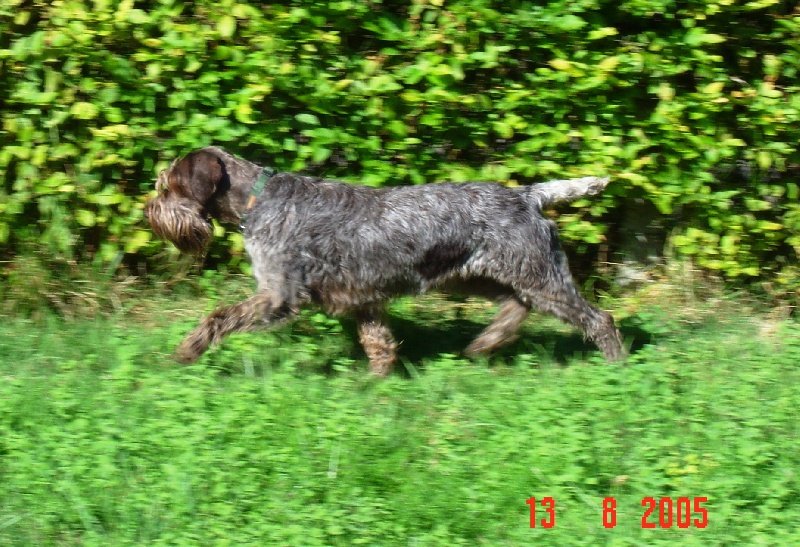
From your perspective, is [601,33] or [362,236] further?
[601,33]

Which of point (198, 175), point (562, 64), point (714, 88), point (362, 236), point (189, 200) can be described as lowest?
point (362, 236)

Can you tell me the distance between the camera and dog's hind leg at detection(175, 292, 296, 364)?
5590 millimetres

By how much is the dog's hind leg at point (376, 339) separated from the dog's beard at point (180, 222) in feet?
3.54

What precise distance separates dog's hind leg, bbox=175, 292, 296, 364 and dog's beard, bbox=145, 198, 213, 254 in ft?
1.79

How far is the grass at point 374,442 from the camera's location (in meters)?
4.33

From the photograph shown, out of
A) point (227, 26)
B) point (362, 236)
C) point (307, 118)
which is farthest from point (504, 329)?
point (227, 26)

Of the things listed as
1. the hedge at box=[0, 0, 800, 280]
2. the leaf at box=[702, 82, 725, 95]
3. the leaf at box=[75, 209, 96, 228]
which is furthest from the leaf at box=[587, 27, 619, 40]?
the leaf at box=[75, 209, 96, 228]

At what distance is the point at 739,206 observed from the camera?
7090mm

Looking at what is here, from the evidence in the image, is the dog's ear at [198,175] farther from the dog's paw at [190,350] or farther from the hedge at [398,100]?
the dog's paw at [190,350]

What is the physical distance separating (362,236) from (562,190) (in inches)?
51.3

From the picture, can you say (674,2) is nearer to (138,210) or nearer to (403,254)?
(403,254)

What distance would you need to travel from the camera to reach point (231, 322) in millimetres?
5625

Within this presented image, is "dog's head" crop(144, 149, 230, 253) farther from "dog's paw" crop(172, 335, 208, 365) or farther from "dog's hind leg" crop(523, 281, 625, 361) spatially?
"dog's hind leg" crop(523, 281, 625, 361)

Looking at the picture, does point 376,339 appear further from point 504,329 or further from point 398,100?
point 398,100
